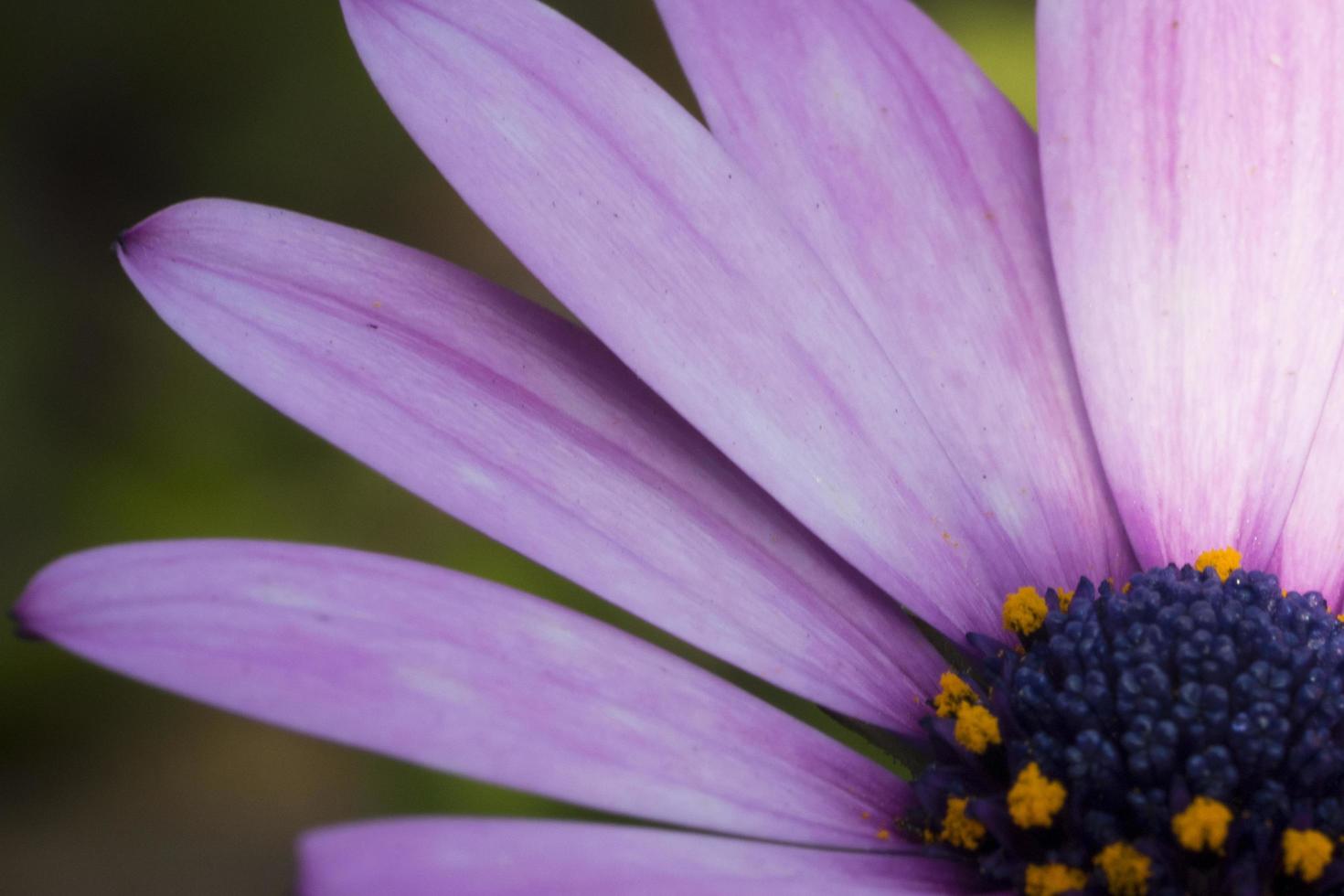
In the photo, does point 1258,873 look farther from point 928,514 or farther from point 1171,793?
point 928,514

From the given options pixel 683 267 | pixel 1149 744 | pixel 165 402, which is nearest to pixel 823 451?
pixel 683 267

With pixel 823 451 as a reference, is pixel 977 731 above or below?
below

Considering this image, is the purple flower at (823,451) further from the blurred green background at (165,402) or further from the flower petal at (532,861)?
the blurred green background at (165,402)

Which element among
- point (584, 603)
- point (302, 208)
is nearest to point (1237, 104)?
point (584, 603)

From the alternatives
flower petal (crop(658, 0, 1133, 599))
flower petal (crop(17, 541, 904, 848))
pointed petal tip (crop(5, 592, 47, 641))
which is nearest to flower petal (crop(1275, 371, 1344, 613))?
flower petal (crop(658, 0, 1133, 599))

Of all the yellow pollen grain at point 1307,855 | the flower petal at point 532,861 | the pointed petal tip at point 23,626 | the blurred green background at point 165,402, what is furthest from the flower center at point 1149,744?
the blurred green background at point 165,402

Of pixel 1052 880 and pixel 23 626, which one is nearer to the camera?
pixel 23 626

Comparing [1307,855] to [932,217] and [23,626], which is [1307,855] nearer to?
[932,217]
